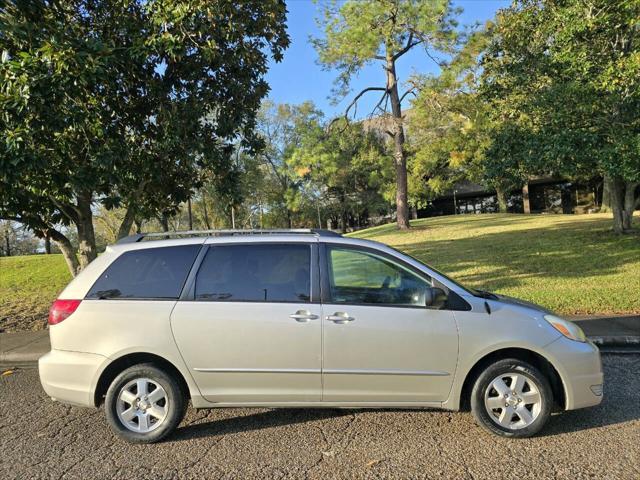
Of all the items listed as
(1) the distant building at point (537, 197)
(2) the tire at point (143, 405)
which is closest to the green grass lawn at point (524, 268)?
(2) the tire at point (143, 405)

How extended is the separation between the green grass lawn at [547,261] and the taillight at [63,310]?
7.47 m

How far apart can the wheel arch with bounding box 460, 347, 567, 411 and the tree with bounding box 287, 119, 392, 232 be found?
2279cm

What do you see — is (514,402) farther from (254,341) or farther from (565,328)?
(254,341)

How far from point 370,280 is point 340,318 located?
496mm

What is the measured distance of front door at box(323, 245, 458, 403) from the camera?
3887 millimetres

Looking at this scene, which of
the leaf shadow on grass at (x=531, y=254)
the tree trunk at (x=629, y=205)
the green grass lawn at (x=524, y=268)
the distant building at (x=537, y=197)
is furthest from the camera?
the distant building at (x=537, y=197)

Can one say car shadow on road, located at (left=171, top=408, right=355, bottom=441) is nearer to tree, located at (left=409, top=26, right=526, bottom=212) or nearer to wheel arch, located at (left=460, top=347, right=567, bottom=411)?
wheel arch, located at (left=460, top=347, right=567, bottom=411)

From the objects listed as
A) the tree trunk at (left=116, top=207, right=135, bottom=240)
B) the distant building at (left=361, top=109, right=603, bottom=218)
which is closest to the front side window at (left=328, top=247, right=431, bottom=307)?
the tree trunk at (left=116, top=207, right=135, bottom=240)

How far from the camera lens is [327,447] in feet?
12.5

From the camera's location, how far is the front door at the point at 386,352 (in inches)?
153

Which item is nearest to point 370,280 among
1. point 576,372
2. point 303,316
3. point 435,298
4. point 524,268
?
point 435,298

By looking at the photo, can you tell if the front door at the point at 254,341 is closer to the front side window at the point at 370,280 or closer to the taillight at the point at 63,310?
the front side window at the point at 370,280

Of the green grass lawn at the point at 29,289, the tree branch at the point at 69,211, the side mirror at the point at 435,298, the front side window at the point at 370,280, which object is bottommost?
the green grass lawn at the point at 29,289

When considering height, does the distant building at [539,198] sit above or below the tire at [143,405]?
above
